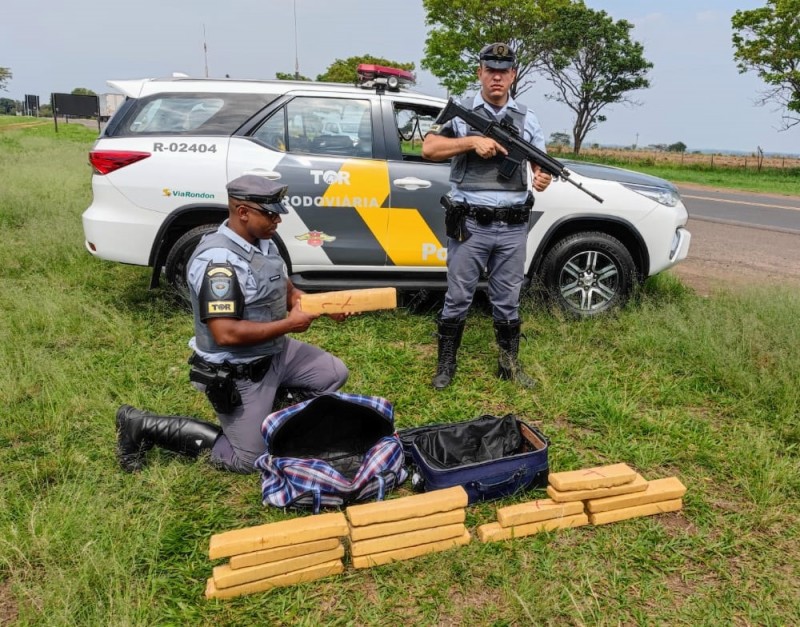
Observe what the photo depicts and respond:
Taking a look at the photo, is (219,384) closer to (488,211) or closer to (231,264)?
(231,264)

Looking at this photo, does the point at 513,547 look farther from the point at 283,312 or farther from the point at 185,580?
the point at 283,312

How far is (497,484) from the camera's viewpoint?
2.67 m

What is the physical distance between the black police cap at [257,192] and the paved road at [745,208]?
979 cm

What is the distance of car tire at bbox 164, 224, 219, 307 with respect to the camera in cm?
450

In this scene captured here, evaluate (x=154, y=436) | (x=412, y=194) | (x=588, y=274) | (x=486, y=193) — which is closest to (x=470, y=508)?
(x=154, y=436)

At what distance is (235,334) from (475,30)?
2676 centimetres

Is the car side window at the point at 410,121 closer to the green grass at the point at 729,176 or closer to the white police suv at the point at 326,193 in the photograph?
the white police suv at the point at 326,193

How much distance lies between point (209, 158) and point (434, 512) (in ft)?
10.4

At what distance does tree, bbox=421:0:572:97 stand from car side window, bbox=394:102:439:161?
2256 centimetres

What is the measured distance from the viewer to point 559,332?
4.45 metres

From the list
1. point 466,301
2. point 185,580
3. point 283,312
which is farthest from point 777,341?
point 185,580

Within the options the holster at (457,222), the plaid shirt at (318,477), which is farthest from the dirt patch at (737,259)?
the plaid shirt at (318,477)

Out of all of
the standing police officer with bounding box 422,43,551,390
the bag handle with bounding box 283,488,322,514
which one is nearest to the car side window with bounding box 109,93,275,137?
the standing police officer with bounding box 422,43,551,390

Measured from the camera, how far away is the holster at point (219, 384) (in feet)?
9.02
